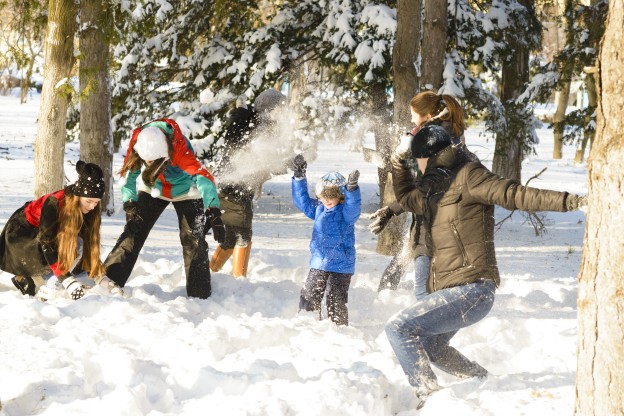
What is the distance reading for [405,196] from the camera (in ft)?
14.9

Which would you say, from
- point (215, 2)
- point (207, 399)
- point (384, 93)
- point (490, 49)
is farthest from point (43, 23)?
point (207, 399)

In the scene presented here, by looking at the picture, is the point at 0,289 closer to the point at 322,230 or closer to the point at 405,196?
the point at 322,230

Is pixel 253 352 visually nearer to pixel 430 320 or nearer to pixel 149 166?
pixel 430 320

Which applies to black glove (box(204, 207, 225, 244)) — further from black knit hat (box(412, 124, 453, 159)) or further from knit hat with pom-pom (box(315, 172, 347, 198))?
black knit hat (box(412, 124, 453, 159))

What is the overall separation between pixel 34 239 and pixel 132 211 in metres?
0.81

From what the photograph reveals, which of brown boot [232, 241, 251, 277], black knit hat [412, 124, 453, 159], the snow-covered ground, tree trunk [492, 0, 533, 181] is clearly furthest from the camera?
tree trunk [492, 0, 533, 181]

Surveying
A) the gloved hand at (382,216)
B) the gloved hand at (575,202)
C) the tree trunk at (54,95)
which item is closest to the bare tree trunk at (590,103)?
the gloved hand at (575,202)

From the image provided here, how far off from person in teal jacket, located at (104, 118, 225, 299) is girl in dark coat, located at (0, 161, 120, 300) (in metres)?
0.32

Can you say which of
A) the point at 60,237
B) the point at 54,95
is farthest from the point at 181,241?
the point at 54,95

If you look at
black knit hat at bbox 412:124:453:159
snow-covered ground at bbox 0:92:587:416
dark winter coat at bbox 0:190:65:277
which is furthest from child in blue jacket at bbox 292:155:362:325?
dark winter coat at bbox 0:190:65:277

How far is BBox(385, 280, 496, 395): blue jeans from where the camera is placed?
399 centimetres

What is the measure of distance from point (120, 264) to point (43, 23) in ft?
16.7

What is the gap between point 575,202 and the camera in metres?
3.47

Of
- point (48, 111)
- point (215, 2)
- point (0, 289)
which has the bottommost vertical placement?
point (0, 289)
